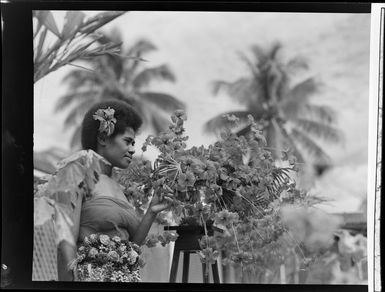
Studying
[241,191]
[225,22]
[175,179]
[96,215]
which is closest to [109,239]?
[96,215]

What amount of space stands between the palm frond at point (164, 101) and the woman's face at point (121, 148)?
0.20 m

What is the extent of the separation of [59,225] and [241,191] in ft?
3.15

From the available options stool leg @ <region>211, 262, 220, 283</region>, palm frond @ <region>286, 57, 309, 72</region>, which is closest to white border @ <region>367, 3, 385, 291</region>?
palm frond @ <region>286, 57, 309, 72</region>

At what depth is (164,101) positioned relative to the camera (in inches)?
163

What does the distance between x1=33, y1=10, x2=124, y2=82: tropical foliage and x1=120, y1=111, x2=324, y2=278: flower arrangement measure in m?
0.57

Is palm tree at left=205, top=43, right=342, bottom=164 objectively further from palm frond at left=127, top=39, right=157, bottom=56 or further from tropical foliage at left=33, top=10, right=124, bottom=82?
tropical foliage at left=33, top=10, right=124, bottom=82

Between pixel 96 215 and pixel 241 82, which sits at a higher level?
pixel 241 82

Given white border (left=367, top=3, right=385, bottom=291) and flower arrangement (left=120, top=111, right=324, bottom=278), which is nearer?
white border (left=367, top=3, right=385, bottom=291)

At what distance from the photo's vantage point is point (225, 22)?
13.4 ft

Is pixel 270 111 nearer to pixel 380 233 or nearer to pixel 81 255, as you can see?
pixel 380 233

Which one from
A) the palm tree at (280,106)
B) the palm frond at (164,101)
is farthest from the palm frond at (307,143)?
the palm frond at (164,101)

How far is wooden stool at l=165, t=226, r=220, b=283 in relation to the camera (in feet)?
13.5

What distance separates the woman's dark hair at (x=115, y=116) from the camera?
4.15 metres

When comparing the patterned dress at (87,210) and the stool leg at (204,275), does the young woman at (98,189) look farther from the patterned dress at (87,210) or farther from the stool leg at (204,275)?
the stool leg at (204,275)
